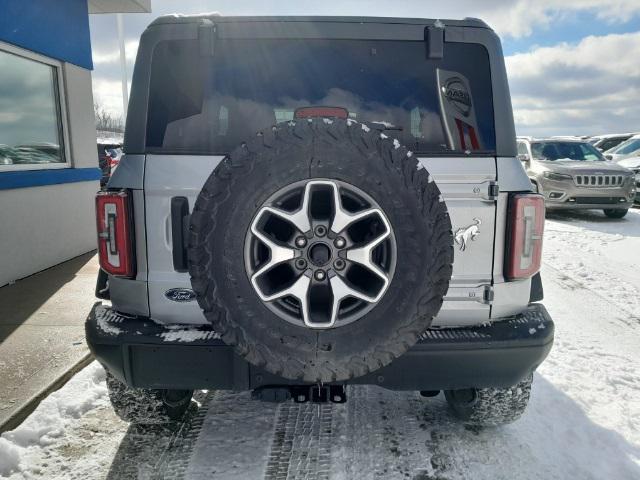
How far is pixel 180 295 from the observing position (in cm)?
212

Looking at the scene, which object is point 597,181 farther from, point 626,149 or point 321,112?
point 321,112

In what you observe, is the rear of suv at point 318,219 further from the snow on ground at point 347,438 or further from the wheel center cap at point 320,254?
the snow on ground at point 347,438

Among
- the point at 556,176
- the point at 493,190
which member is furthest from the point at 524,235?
the point at 556,176

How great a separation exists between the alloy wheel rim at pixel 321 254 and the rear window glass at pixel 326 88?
560 mm

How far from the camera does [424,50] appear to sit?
7.27 feet

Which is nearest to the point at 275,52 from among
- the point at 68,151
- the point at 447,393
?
the point at 447,393

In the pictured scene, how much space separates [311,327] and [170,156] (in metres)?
0.99

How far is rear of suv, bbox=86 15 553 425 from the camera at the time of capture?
1.77 metres

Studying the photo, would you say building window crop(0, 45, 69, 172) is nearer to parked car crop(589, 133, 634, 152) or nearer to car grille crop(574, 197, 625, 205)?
car grille crop(574, 197, 625, 205)

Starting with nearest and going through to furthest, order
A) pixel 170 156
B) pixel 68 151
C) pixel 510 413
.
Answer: pixel 170 156 → pixel 510 413 → pixel 68 151

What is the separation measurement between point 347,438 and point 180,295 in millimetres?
1231

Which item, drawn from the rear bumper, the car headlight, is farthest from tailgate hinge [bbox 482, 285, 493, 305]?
the car headlight

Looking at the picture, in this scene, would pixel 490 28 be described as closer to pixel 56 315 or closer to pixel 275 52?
pixel 275 52

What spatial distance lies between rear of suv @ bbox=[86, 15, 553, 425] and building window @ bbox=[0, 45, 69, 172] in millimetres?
4363
